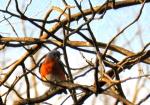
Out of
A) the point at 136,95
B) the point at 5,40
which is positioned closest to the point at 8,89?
the point at 5,40

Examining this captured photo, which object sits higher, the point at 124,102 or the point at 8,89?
the point at 8,89

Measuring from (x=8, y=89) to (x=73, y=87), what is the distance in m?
0.90

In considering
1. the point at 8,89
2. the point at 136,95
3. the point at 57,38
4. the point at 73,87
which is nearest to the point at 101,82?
the point at 73,87

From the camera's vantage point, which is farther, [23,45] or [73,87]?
[23,45]

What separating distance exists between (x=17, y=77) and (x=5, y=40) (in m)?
0.42

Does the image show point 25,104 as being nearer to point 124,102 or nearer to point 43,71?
point 124,102

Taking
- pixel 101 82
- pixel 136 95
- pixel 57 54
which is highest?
pixel 57 54

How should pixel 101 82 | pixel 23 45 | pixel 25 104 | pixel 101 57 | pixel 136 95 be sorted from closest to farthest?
pixel 101 57, pixel 101 82, pixel 25 104, pixel 23 45, pixel 136 95

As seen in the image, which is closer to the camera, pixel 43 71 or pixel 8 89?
pixel 8 89

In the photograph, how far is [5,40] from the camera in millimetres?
3883

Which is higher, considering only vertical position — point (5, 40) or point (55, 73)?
point (5, 40)

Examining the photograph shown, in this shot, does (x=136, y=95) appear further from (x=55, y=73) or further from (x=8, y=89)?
(x=8, y=89)

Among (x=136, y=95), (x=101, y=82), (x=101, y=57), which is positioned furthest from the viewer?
A: (x=136, y=95)

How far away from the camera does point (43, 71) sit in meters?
5.54
